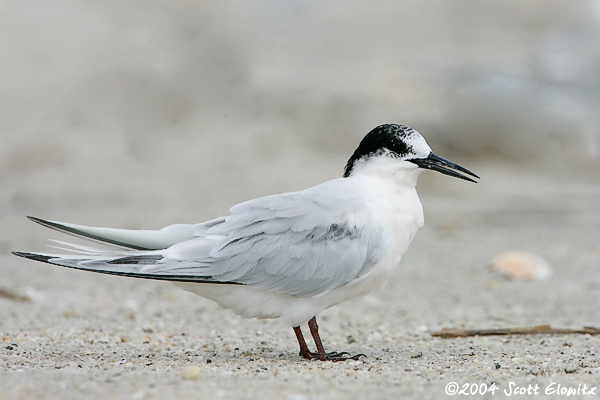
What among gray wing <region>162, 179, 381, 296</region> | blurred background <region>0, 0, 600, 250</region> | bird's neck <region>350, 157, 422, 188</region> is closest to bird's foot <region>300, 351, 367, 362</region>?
gray wing <region>162, 179, 381, 296</region>

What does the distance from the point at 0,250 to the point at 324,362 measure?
4.12 m

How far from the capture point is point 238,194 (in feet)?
28.0

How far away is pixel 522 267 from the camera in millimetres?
6125

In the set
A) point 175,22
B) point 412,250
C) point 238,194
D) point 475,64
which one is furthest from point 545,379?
point 175,22

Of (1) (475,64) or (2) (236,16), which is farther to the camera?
(2) (236,16)

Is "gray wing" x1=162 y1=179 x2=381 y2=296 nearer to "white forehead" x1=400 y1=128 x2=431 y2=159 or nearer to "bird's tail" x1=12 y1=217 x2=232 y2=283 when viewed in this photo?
"bird's tail" x1=12 y1=217 x2=232 y2=283

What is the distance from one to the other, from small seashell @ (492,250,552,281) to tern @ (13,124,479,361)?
8.75 ft

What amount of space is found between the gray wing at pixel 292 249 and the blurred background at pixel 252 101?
12.6ft

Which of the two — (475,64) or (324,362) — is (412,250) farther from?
(475,64)

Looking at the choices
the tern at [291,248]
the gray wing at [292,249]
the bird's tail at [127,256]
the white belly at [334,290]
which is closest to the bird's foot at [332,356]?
the tern at [291,248]

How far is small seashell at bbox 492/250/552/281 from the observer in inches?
238

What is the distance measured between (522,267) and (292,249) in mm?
3183

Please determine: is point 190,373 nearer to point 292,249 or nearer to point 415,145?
point 292,249

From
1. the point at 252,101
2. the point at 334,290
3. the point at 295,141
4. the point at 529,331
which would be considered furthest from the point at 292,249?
the point at 252,101
